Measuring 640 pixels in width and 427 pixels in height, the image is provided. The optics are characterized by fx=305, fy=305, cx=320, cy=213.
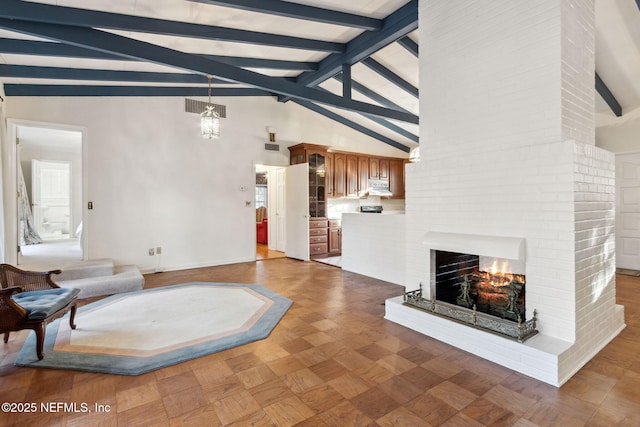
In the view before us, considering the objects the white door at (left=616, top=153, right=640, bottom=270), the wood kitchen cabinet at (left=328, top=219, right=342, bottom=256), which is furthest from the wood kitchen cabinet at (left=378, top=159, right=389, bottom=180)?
the white door at (left=616, top=153, right=640, bottom=270)

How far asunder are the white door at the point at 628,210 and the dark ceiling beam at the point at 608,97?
80 centimetres

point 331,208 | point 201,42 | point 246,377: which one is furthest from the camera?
point 331,208

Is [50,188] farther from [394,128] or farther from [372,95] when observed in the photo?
[394,128]

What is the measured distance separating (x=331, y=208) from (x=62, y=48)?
18.5ft

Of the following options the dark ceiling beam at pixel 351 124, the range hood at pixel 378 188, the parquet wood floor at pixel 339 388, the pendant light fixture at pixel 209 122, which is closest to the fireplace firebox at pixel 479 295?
the parquet wood floor at pixel 339 388

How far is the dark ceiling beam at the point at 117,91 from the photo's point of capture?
438 cm

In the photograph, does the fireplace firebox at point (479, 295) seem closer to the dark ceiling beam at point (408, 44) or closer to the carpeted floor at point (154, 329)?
the carpeted floor at point (154, 329)

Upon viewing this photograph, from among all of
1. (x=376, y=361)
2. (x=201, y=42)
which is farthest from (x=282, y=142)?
(x=376, y=361)

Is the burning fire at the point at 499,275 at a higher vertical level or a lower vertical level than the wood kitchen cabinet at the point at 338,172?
lower

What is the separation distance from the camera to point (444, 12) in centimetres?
301

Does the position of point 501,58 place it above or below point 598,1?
below

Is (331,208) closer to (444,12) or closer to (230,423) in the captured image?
(444,12)

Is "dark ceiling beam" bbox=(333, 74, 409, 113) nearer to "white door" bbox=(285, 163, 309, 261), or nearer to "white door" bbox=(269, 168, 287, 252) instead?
"white door" bbox=(285, 163, 309, 261)

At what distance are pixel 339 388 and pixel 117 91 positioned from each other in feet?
18.3
